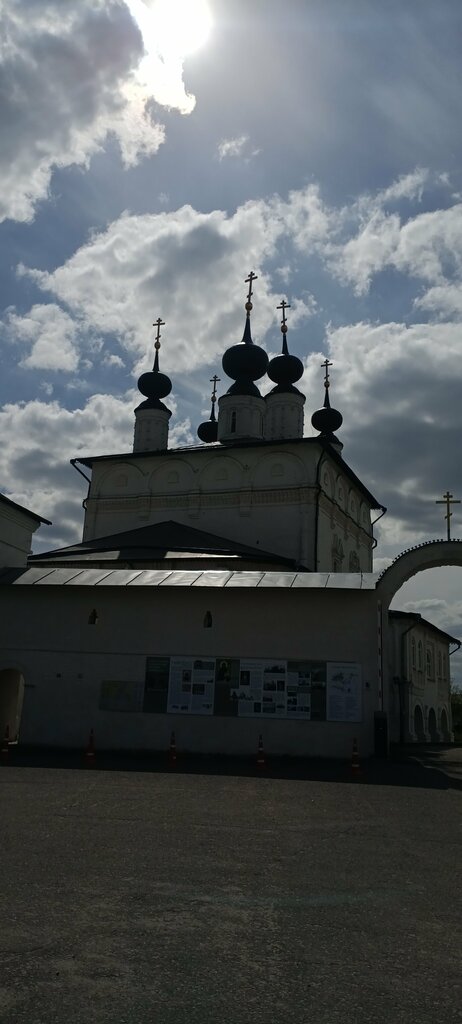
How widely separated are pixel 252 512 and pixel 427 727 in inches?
366

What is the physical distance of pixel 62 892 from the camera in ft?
15.8

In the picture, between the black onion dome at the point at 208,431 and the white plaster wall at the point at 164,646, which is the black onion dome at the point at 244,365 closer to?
the black onion dome at the point at 208,431

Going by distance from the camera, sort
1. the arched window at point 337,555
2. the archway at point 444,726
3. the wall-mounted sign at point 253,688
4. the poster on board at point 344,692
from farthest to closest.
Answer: the archway at point 444,726 → the arched window at point 337,555 → the wall-mounted sign at point 253,688 → the poster on board at point 344,692

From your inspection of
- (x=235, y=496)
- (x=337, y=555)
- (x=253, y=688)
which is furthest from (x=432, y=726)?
(x=253, y=688)

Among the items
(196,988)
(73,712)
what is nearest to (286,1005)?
(196,988)

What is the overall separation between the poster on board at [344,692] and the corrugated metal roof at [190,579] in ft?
4.64

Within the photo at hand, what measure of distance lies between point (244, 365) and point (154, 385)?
3855 mm

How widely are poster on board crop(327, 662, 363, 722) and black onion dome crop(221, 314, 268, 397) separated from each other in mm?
16973

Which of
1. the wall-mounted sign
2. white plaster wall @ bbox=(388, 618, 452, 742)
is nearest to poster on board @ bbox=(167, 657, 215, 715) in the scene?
the wall-mounted sign

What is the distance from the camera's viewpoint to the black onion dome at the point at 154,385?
98.9 ft

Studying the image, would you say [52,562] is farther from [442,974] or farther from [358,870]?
[442,974]

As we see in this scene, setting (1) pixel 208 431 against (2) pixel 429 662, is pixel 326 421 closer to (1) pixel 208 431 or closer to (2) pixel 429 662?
(1) pixel 208 431

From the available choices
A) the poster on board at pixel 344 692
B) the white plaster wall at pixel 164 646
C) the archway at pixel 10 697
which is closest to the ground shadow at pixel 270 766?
the white plaster wall at pixel 164 646

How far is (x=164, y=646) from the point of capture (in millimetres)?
14266
